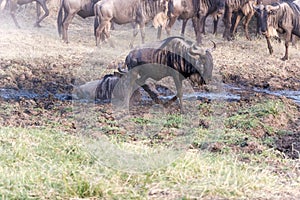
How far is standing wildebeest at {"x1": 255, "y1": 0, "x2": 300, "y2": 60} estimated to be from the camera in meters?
14.5

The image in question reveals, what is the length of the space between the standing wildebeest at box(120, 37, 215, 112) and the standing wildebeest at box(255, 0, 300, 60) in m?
6.19

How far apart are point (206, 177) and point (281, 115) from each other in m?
3.70

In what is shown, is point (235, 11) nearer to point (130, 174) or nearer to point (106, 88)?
point (106, 88)

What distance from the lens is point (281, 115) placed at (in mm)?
8727

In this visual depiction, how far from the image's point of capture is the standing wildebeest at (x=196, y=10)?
15906 mm

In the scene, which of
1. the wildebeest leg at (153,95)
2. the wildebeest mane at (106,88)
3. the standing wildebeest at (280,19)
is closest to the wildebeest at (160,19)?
the standing wildebeest at (280,19)

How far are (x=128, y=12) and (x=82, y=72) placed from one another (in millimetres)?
4008

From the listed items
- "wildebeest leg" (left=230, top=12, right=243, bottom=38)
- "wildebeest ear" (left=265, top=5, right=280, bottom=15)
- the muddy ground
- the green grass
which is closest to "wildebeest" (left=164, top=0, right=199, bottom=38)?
the muddy ground

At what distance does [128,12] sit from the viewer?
15602 millimetres

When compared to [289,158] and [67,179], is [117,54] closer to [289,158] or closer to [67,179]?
[289,158]

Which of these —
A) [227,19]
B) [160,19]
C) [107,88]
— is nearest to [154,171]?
[107,88]

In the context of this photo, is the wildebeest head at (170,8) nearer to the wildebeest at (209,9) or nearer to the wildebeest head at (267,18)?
the wildebeest at (209,9)

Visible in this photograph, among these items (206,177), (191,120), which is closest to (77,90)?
(191,120)

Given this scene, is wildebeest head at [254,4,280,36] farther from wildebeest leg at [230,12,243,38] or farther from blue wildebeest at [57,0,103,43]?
blue wildebeest at [57,0,103,43]
